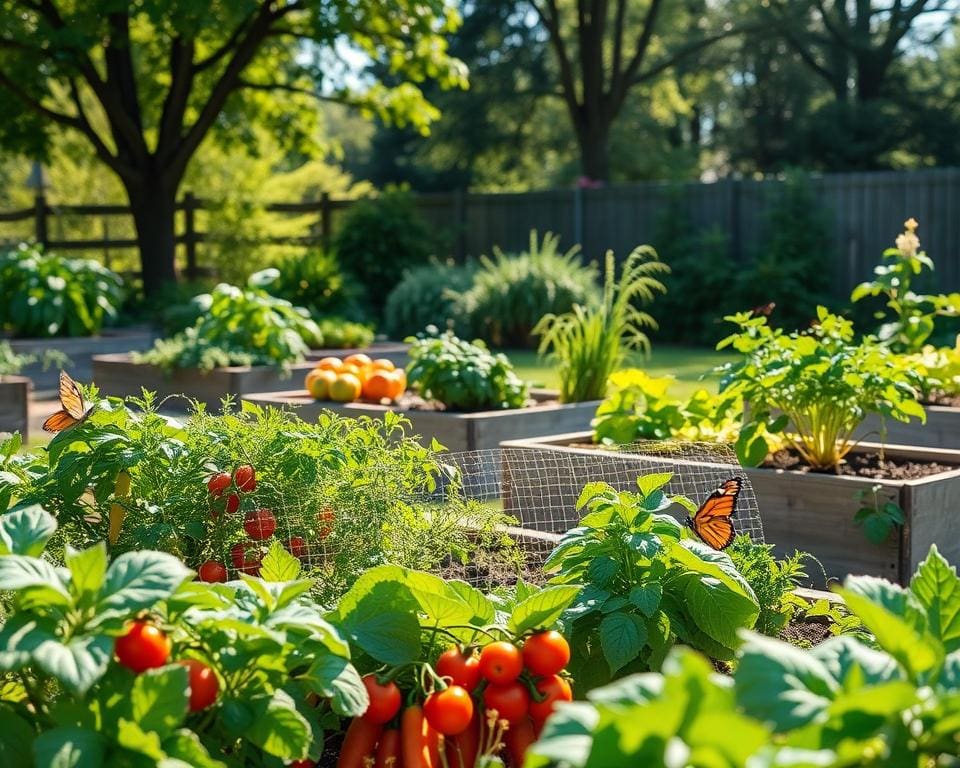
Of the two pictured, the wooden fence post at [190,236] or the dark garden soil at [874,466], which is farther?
the wooden fence post at [190,236]

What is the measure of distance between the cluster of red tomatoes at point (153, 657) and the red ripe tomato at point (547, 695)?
56cm

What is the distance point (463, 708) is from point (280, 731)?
1.09ft

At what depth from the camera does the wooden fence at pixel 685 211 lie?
14031 mm

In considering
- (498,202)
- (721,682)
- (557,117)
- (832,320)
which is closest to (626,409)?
(832,320)

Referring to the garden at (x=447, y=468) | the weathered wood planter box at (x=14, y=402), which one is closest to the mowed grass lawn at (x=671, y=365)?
the garden at (x=447, y=468)

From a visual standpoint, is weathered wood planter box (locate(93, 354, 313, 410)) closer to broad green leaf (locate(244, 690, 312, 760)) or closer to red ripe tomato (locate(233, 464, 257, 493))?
red ripe tomato (locate(233, 464, 257, 493))

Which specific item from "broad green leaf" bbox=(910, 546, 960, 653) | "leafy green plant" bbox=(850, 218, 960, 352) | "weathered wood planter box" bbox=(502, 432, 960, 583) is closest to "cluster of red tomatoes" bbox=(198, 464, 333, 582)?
"broad green leaf" bbox=(910, 546, 960, 653)

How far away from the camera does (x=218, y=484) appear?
2.44 metres

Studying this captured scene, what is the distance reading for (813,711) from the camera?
1268 millimetres

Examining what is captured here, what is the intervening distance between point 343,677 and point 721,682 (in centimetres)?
67

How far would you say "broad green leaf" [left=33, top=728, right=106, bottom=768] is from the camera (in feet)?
4.83

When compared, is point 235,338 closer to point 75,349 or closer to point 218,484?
point 75,349

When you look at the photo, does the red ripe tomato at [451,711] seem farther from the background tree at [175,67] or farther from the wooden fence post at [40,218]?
the wooden fence post at [40,218]

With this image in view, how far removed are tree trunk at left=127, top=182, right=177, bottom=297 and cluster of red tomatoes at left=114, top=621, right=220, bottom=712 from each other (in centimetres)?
1355
